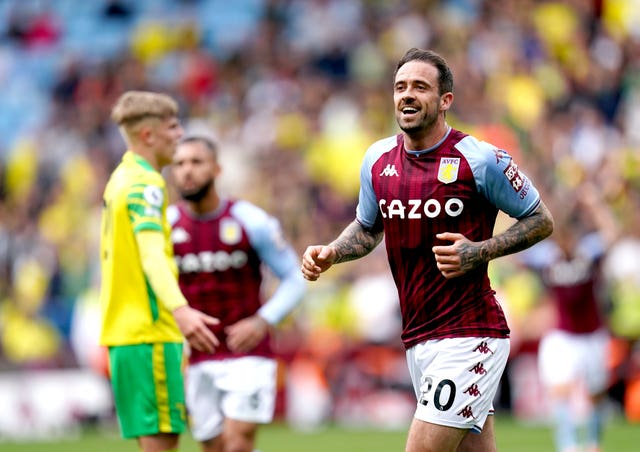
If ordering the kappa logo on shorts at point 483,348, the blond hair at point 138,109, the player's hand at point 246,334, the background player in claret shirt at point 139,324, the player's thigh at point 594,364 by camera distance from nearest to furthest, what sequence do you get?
the kappa logo on shorts at point 483,348, the background player in claret shirt at point 139,324, the blond hair at point 138,109, the player's hand at point 246,334, the player's thigh at point 594,364

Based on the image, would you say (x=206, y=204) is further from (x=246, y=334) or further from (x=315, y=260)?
(x=315, y=260)

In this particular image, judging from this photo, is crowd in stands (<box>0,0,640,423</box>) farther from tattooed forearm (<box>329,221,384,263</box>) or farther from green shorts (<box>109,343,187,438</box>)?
green shorts (<box>109,343,187,438</box>)

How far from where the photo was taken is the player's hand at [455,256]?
20.0 ft

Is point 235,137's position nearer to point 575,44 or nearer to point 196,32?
point 196,32

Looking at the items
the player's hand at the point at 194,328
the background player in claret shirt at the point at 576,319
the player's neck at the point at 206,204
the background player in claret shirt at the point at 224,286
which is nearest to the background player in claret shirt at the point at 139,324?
the player's hand at the point at 194,328

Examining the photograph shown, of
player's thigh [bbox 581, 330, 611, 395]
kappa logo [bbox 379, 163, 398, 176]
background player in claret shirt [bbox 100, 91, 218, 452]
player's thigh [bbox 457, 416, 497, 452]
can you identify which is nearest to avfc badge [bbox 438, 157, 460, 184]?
kappa logo [bbox 379, 163, 398, 176]

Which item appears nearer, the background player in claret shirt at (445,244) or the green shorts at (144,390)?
the background player in claret shirt at (445,244)

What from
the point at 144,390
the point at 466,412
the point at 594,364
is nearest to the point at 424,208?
the point at 466,412

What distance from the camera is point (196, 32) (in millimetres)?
23016

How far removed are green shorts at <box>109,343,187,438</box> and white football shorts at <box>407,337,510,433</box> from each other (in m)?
1.50

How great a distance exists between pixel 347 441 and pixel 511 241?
26.5 ft

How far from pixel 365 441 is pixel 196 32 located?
36.8 ft

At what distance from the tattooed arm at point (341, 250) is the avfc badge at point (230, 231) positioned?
204cm

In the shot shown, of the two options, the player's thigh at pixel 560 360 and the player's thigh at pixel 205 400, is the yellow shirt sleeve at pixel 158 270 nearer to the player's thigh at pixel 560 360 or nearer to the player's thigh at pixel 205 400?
the player's thigh at pixel 205 400
